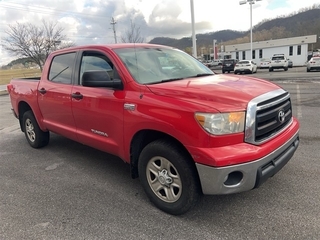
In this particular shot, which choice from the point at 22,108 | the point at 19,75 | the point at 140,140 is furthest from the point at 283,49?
the point at 140,140

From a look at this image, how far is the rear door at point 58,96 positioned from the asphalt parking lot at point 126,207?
2.26ft

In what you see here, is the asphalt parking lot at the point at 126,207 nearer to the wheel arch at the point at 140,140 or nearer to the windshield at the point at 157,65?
the wheel arch at the point at 140,140

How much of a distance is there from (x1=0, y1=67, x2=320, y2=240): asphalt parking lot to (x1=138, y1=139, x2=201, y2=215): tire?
17cm

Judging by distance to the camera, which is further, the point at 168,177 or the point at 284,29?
the point at 284,29

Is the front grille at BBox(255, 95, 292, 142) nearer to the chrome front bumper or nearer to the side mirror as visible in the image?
the chrome front bumper

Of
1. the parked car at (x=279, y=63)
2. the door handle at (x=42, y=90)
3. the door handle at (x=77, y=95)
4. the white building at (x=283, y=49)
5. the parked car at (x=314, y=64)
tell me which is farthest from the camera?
the white building at (x=283, y=49)

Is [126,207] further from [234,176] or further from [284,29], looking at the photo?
[284,29]

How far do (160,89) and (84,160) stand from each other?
2.50 m

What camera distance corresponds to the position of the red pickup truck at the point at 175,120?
99.3 inches

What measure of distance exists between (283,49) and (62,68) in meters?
51.1

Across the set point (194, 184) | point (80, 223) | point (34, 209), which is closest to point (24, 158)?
point (34, 209)

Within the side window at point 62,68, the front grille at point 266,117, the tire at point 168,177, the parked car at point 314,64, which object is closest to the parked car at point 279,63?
the parked car at point 314,64

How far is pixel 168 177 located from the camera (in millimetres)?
2900

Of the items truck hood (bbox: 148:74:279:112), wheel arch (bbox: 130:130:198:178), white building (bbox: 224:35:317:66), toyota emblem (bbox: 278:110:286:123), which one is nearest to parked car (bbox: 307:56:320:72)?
truck hood (bbox: 148:74:279:112)
